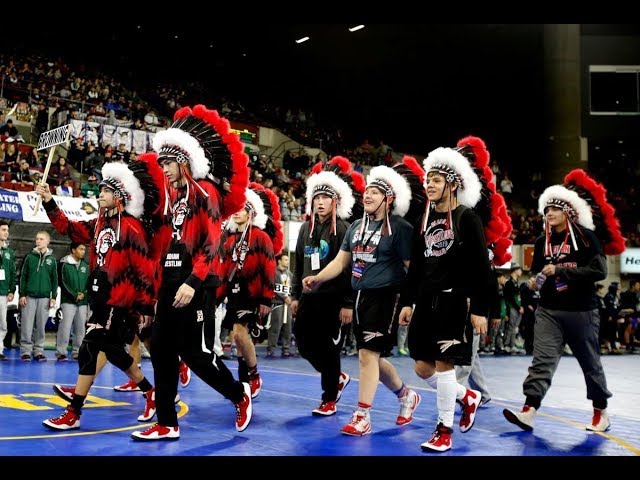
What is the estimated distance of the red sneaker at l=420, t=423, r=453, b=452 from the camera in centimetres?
462

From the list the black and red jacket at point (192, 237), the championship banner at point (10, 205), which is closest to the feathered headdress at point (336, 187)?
the black and red jacket at point (192, 237)

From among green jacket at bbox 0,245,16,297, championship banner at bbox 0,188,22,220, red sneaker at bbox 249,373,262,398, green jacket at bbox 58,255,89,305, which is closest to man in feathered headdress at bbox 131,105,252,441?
red sneaker at bbox 249,373,262,398

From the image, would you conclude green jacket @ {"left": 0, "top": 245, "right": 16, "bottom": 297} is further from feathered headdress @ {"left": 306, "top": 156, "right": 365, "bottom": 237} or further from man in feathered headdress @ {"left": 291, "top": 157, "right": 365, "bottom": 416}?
feathered headdress @ {"left": 306, "top": 156, "right": 365, "bottom": 237}

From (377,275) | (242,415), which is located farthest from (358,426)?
(377,275)

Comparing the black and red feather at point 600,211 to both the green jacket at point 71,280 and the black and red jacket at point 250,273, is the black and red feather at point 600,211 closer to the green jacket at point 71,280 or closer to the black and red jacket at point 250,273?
the black and red jacket at point 250,273

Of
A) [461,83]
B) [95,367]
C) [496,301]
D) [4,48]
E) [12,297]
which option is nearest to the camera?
[496,301]

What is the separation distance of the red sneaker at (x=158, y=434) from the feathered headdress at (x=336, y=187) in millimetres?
2439

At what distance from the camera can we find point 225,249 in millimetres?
7488

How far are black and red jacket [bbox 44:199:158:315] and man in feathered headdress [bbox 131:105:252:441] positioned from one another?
0.74 m

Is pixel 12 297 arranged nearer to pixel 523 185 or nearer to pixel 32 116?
pixel 32 116

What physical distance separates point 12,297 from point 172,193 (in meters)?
7.43

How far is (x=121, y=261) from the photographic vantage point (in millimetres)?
5668

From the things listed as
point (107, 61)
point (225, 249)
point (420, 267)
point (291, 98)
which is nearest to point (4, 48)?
point (107, 61)

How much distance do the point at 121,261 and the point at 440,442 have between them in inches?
114
